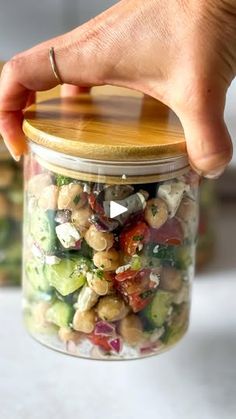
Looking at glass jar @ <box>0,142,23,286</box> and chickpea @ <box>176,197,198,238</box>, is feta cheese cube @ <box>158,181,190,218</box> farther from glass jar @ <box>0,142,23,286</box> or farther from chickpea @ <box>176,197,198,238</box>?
glass jar @ <box>0,142,23,286</box>

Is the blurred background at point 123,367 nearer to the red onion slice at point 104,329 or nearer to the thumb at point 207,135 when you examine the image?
the red onion slice at point 104,329

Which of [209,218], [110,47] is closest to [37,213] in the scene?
[110,47]

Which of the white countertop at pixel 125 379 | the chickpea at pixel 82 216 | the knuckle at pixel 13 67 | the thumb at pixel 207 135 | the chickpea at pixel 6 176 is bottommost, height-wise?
the white countertop at pixel 125 379

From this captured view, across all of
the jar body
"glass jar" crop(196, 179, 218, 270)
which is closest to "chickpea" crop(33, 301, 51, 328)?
the jar body

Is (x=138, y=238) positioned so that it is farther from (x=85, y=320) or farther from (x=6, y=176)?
(x=6, y=176)

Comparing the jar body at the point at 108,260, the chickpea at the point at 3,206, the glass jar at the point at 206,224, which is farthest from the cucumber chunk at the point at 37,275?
the glass jar at the point at 206,224

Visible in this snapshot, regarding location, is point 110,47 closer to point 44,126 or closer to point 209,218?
point 44,126
